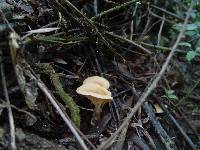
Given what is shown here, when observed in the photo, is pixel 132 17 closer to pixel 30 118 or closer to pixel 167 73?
pixel 167 73

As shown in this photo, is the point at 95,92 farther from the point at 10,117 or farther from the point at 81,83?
the point at 10,117

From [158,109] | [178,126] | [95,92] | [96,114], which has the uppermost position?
[95,92]

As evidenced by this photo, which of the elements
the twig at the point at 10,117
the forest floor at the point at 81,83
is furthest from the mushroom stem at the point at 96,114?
the twig at the point at 10,117

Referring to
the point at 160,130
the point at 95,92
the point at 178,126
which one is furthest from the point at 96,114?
the point at 178,126

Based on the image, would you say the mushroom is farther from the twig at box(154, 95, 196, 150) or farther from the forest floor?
the twig at box(154, 95, 196, 150)

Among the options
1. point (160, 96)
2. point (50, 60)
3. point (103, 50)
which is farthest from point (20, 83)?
point (160, 96)
